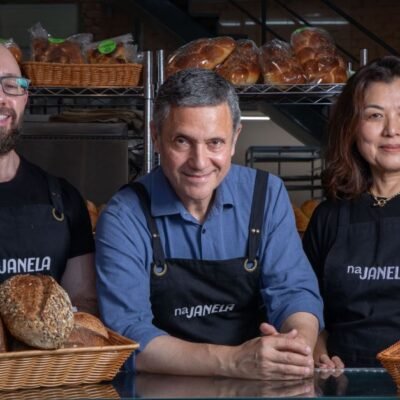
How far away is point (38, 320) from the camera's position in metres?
1.59

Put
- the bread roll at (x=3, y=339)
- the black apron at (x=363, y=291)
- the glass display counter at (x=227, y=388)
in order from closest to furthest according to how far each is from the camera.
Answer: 1. the glass display counter at (x=227, y=388)
2. the bread roll at (x=3, y=339)
3. the black apron at (x=363, y=291)

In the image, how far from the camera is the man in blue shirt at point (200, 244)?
200 cm

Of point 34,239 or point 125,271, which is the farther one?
point 34,239

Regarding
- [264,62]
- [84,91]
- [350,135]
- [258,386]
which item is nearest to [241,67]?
[264,62]

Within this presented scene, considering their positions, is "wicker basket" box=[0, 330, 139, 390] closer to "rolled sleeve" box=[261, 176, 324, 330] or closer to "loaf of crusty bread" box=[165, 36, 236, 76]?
"rolled sleeve" box=[261, 176, 324, 330]

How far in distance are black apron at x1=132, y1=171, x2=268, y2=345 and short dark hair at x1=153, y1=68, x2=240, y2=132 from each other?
10.2 inches

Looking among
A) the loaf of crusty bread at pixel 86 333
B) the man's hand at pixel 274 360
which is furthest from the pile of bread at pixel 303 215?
the loaf of crusty bread at pixel 86 333

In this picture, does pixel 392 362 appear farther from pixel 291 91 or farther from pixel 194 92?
pixel 291 91

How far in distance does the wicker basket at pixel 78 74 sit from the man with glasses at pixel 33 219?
4.07 ft

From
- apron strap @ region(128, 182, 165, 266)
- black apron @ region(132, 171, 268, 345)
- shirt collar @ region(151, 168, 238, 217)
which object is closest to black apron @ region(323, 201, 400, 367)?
black apron @ region(132, 171, 268, 345)

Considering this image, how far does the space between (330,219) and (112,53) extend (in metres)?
1.62

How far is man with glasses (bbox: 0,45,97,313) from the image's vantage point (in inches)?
91.5

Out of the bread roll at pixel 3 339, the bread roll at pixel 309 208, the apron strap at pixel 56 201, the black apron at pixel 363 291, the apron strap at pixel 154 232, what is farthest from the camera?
the bread roll at pixel 309 208

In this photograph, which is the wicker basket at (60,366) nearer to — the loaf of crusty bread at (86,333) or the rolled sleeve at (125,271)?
the loaf of crusty bread at (86,333)
